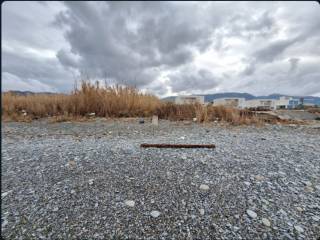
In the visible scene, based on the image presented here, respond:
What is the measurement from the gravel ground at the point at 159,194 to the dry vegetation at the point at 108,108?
2630 mm

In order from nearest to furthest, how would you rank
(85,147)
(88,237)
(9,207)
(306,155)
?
(88,237)
(9,207)
(306,155)
(85,147)

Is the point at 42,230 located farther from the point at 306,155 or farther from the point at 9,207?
the point at 306,155

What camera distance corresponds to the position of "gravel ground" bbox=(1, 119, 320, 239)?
36.6 inches

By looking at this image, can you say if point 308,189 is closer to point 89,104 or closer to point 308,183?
point 308,183

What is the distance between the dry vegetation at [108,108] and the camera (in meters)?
4.60

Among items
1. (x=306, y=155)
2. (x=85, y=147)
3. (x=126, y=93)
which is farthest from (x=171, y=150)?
(x=126, y=93)

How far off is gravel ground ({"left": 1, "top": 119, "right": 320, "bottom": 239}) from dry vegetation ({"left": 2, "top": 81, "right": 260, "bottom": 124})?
2.63 metres

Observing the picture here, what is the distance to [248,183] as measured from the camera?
4.50ft

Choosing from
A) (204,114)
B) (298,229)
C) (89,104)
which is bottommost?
(298,229)

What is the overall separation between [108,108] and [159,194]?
13.4ft

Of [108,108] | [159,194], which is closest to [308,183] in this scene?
[159,194]

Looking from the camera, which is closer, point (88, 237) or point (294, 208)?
point (88, 237)

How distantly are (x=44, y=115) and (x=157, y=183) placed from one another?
4647mm

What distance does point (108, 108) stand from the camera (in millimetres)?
4934
